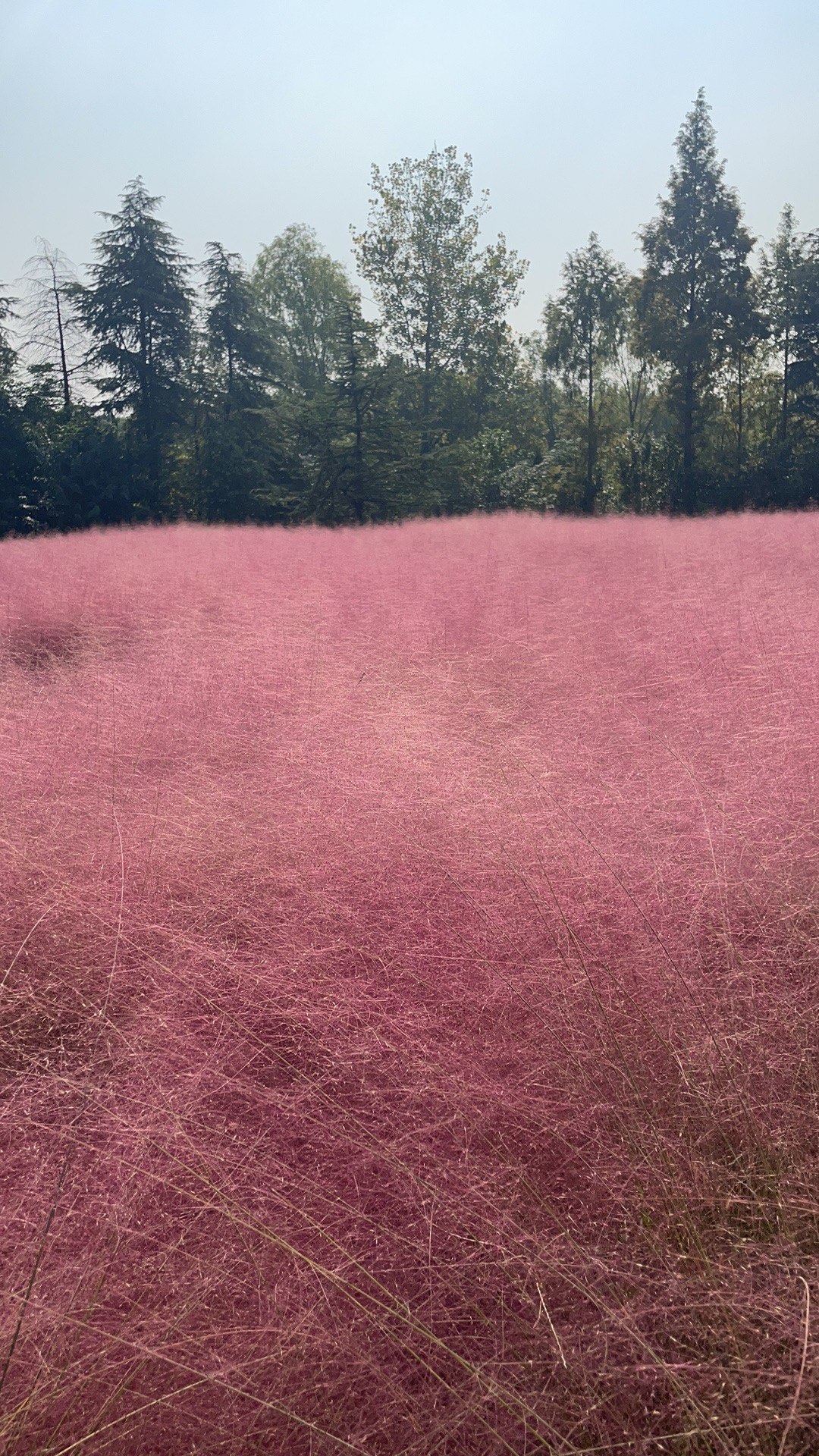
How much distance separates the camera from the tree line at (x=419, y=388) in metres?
20.6

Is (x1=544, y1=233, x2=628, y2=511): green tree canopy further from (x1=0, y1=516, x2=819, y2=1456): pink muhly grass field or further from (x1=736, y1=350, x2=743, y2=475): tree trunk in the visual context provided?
(x1=0, y1=516, x2=819, y2=1456): pink muhly grass field

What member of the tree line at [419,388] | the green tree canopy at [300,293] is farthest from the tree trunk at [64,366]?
the green tree canopy at [300,293]

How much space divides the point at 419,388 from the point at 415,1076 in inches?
1137

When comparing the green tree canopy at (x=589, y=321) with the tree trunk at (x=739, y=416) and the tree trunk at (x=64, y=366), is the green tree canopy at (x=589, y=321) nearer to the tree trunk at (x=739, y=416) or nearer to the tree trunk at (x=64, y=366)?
the tree trunk at (x=739, y=416)

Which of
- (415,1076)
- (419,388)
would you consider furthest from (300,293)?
(415,1076)

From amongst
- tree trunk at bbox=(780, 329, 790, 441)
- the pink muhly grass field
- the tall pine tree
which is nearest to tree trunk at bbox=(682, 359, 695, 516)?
tree trunk at bbox=(780, 329, 790, 441)

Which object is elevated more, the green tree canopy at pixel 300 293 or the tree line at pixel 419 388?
the green tree canopy at pixel 300 293

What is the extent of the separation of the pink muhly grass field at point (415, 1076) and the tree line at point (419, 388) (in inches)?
645

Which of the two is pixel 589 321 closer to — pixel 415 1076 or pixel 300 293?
pixel 300 293

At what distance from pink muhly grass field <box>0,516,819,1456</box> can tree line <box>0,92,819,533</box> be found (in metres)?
16.4

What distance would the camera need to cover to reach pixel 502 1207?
150cm

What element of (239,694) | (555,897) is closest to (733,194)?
(239,694)

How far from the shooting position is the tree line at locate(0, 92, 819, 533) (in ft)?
67.5

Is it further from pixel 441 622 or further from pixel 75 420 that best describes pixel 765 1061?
pixel 75 420
